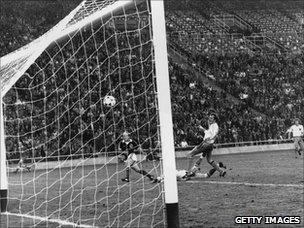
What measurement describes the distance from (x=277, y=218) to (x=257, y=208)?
1262 millimetres

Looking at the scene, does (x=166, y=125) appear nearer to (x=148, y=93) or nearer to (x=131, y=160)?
(x=131, y=160)

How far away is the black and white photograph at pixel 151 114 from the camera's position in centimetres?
757

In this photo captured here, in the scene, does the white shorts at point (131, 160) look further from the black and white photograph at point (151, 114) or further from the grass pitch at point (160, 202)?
the grass pitch at point (160, 202)

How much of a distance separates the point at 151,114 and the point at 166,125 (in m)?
17.8

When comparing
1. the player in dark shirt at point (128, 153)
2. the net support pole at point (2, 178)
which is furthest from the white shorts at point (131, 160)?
the net support pole at point (2, 178)

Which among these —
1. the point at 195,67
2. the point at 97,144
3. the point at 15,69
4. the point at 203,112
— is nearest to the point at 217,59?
the point at 195,67

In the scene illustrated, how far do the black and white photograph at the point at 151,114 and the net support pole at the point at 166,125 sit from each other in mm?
11

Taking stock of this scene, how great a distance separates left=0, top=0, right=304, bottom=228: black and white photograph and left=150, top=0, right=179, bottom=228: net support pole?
11 millimetres

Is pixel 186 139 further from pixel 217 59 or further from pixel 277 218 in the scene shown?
pixel 277 218

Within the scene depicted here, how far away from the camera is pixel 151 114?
2352 centimetres

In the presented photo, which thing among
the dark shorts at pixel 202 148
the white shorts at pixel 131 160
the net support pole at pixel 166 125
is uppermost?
the net support pole at pixel 166 125

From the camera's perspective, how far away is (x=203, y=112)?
26.8m

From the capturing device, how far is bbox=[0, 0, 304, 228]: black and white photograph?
7.57m

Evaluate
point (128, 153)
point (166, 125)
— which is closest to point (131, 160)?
point (128, 153)
